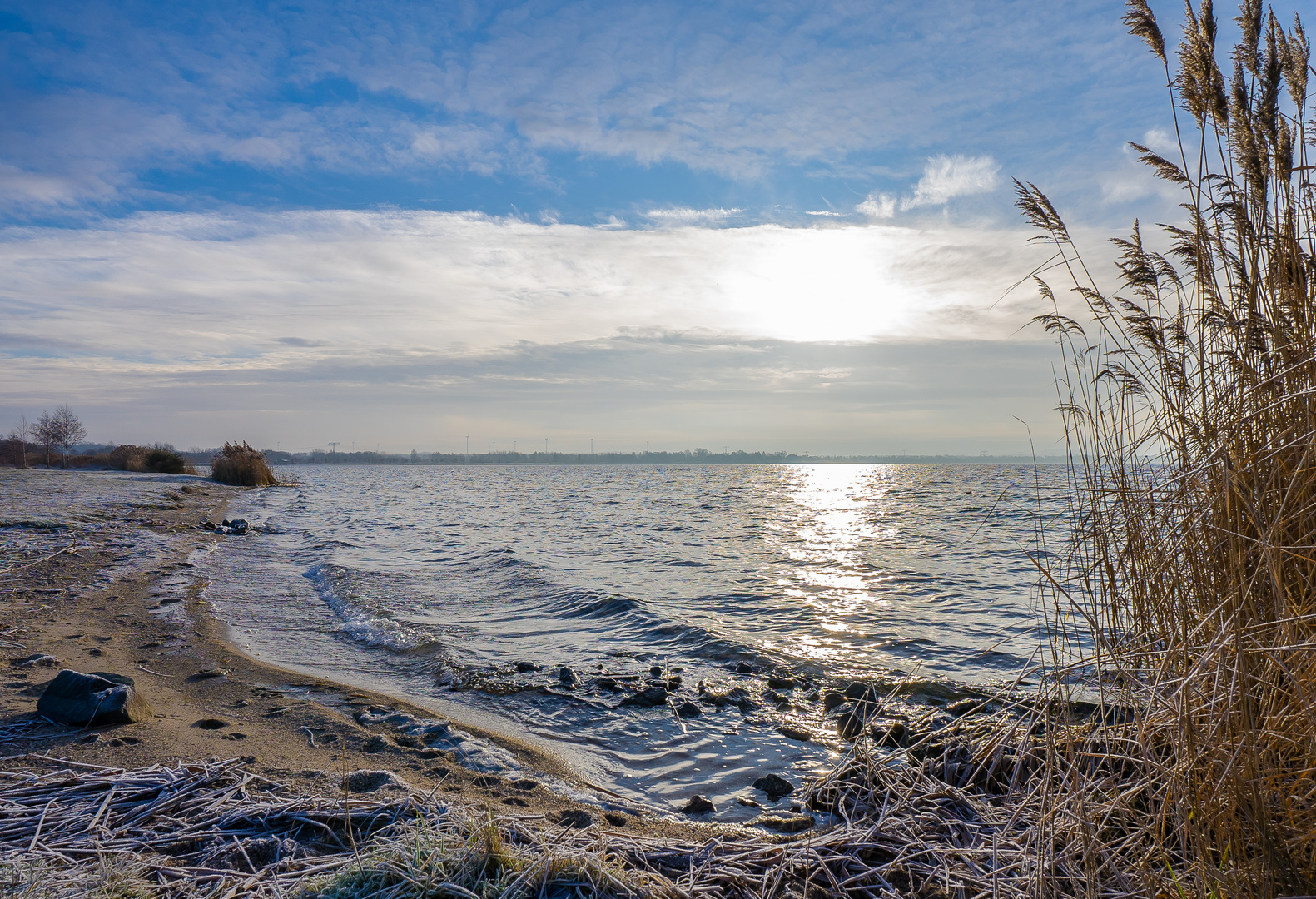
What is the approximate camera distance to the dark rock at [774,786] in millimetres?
4516

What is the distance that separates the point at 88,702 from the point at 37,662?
2.34m

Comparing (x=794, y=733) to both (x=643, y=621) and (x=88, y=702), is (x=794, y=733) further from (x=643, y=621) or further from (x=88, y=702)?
(x=88, y=702)

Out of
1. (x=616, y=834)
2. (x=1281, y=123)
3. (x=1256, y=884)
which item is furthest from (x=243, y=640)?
(x=1281, y=123)

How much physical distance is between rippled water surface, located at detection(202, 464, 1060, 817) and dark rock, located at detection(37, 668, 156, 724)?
248 cm

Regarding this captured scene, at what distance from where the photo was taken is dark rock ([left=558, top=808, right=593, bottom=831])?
366 cm

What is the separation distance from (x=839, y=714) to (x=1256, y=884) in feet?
13.6

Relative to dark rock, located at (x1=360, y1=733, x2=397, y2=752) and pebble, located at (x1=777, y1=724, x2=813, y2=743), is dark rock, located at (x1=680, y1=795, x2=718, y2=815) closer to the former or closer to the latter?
pebble, located at (x1=777, y1=724, x2=813, y2=743)

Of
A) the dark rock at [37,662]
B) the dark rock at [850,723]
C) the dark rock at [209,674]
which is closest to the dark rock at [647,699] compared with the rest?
the dark rock at [850,723]

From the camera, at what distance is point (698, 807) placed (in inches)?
172

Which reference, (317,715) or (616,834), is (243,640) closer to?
(317,715)

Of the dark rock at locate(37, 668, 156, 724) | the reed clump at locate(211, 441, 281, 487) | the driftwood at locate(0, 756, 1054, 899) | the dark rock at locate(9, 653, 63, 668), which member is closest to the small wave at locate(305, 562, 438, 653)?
the dark rock at locate(9, 653, 63, 668)

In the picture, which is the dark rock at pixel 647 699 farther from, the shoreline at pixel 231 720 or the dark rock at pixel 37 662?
the dark rock at pixel 37 662

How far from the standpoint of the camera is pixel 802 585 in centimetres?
1252

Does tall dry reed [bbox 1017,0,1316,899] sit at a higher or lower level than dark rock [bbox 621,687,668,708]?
higher
